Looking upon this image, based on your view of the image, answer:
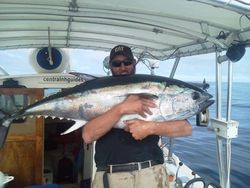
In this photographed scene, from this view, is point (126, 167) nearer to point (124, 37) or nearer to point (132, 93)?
point (132, 93)

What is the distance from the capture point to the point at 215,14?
3.35 metres

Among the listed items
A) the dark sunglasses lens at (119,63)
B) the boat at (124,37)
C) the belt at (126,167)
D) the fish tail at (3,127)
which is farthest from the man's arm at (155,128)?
the fish tail at (3,127)

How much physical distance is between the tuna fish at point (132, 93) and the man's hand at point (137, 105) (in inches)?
1.7

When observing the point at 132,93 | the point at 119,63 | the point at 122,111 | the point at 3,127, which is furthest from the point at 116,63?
the point at 3,127

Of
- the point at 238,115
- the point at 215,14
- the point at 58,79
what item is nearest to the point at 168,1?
the point at 215,14

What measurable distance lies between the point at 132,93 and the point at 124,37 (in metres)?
2.75

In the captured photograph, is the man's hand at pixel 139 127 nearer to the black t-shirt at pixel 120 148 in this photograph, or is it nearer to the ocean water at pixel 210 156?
the black t-shirt at pixel 120 148

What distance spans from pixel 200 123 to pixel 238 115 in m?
26.2

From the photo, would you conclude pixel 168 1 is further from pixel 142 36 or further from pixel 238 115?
pixel 238 115

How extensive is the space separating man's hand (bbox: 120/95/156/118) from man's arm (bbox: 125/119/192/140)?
0.10 m

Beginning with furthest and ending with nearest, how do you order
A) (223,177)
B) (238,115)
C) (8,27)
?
(238,115)
(8,27)
(223,177)

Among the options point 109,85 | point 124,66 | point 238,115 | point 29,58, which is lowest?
point 238,115

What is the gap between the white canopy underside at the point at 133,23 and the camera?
329cm

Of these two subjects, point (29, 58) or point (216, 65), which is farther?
point (29, 58)
